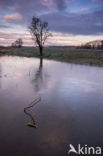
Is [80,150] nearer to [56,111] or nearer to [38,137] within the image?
[38,137]

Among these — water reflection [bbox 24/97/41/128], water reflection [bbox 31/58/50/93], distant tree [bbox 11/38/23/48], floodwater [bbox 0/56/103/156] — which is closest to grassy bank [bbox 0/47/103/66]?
water reflection [bbox 31/58/50/93]

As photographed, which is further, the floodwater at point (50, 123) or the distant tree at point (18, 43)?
the distant tree at point (18, 43)

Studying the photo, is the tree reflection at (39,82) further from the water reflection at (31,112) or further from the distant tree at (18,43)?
the distant tree at (18,43)

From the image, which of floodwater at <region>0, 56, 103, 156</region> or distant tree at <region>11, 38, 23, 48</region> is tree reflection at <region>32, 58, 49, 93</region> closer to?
floodwater at <region>0, 56, 103, 156</region>

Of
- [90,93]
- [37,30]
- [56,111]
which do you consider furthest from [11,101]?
[37,30]

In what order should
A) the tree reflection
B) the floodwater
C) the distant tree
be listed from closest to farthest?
the floodwater < the tree reflection < the distant tree

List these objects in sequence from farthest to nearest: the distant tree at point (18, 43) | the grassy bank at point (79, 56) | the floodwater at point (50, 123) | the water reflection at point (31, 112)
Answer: the distant tree at point (18, 43) < the grassy bank at point (79, 56) < the water reflection at point (31, 112) < the floodwater at point (50, 123)

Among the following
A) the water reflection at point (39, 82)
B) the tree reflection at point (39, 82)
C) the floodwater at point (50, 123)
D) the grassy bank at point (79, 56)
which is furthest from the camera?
the grassy bank at point (79, 56)

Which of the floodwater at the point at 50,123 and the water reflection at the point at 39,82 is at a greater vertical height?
the water reflection at the point at 39,82

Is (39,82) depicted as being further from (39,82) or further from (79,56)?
(79,56)

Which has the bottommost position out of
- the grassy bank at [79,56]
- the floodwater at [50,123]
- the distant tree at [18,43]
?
the floodwater at [50,123]

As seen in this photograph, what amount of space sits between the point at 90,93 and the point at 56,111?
314 centimetres

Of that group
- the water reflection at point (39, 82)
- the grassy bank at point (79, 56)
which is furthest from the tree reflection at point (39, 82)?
the grassy bank at point (79, 56)

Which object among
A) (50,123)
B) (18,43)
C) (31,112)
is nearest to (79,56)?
(31,112)
